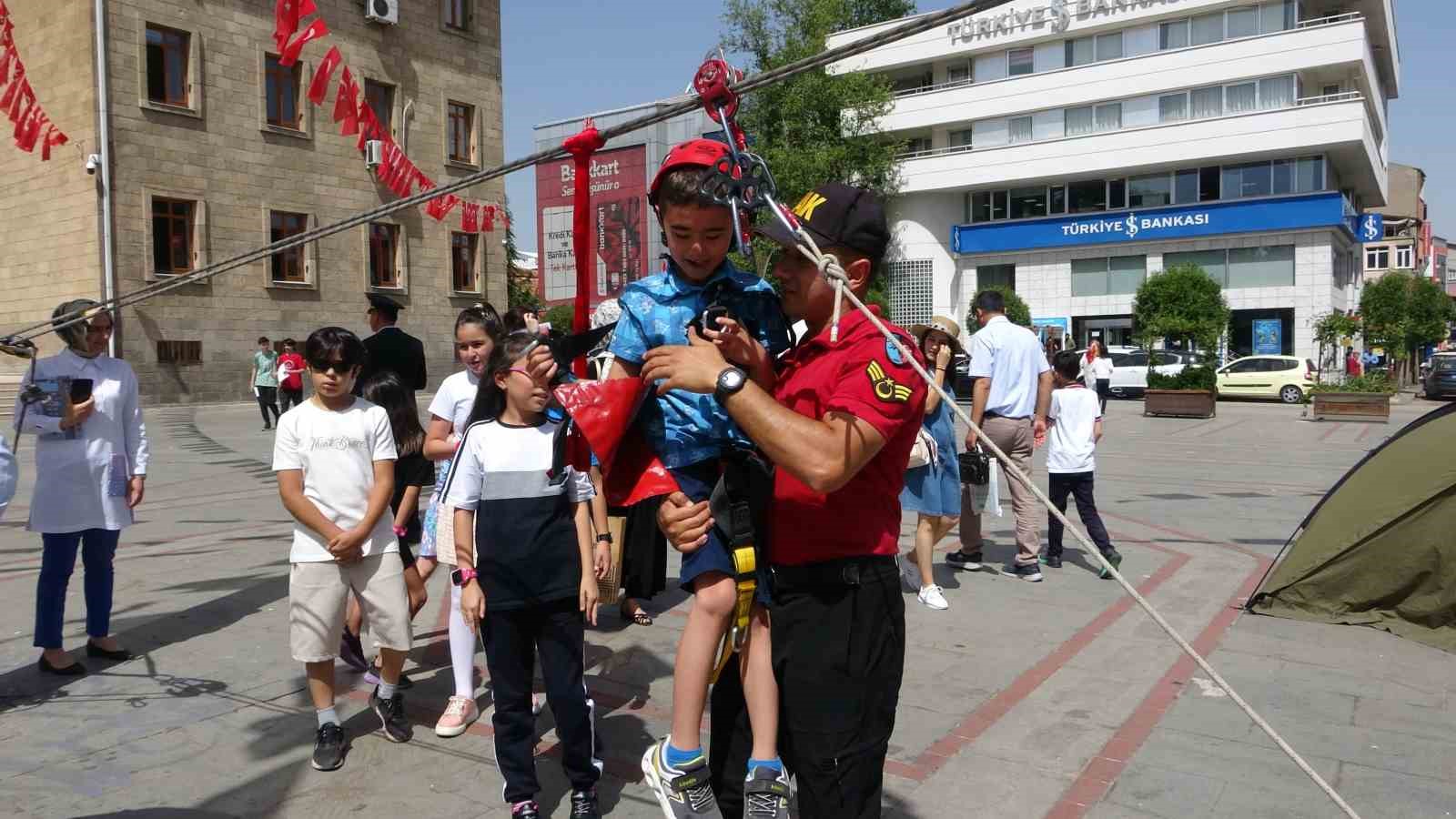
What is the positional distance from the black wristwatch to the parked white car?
3163cm

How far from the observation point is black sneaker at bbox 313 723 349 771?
4.18 meters

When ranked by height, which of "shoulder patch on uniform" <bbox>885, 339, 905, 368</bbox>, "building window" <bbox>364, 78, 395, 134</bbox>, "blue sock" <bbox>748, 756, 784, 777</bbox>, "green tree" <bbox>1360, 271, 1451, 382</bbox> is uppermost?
"building window" <bbox>364, 78, 395, 134</bbox>

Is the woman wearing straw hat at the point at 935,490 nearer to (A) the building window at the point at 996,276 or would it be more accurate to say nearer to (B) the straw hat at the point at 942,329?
(B) the straw hat at the point at 942,329

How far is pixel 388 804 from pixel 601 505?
1420 mm

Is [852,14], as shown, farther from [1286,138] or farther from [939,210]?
[1286,138]

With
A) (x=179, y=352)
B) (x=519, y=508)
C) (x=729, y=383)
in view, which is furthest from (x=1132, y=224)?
(x=729, y=383)

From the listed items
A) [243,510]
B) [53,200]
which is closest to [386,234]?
[53,200]

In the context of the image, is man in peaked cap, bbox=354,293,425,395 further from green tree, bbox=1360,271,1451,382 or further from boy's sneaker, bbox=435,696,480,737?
green tree, bbox=1360,271,1451,382

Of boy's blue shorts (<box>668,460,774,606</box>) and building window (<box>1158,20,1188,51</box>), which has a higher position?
building window (<box>1158,20,1188,51</box>)

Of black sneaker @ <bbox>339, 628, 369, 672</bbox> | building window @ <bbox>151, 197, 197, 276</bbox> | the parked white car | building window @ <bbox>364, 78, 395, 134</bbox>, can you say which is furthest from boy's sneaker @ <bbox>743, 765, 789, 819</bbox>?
the parked white car

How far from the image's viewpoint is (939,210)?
4766 cm

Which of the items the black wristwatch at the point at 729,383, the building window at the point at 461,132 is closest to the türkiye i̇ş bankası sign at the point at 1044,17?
the building window at the point at 461,132

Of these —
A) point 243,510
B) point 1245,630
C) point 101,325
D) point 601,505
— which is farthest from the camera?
point 243,510

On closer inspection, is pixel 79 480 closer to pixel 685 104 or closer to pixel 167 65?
pixel 685 104
